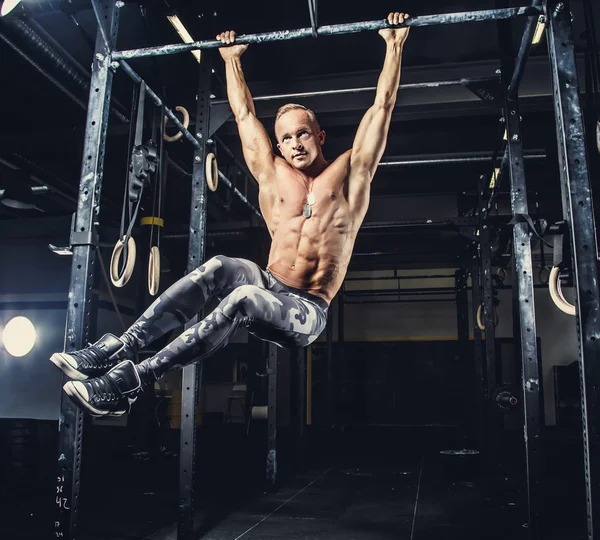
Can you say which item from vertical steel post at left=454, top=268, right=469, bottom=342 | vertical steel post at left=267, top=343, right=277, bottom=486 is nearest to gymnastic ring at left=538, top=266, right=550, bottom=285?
vertical steel post at left=454, top=268, right=469, bottom=342

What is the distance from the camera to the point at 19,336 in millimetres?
9875

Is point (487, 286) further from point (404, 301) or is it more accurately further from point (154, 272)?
point (404, 301)

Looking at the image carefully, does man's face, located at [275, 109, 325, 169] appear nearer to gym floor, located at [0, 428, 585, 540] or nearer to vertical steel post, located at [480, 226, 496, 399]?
gym floor, located at [0, 428, 585, 540]

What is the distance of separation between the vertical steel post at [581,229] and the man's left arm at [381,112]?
27.7 inches

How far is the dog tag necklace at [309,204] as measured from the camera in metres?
2.79

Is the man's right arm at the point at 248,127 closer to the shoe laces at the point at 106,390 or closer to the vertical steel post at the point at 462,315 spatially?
the shoe laces at the point at 106,390

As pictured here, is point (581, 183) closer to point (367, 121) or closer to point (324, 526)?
point (367, 121)

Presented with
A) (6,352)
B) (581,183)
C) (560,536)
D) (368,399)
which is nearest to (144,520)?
(560,536)

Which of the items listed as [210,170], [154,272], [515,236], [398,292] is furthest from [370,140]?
[398,292]

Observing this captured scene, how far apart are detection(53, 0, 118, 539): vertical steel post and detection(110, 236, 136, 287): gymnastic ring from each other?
99 mm

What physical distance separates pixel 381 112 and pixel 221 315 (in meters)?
1.30

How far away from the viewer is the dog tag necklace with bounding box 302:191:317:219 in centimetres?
279

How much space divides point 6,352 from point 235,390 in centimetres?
463

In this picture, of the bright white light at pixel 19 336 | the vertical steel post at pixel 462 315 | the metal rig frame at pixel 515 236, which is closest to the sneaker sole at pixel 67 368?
the metal rig frame at pixel 515 236
